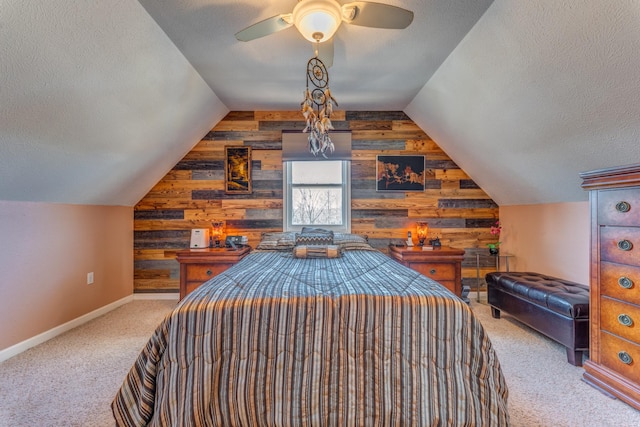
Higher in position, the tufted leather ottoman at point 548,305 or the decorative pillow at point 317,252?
the decorative pillow at point 317,252

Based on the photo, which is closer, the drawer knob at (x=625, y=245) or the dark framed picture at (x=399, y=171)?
the drawer knob at (x=625, y=245)

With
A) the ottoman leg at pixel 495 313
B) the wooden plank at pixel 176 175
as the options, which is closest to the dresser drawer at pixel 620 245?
the ottoman leg at pixel 495 313

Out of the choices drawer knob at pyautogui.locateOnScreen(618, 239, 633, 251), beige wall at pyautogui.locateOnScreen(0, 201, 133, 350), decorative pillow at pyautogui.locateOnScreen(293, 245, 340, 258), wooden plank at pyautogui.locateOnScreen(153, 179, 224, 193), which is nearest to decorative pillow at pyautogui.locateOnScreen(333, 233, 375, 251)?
decorative pillow at pyautogui.locateOnScreen(293, 245, 340, 258)

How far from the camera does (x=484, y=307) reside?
3537 millimetres

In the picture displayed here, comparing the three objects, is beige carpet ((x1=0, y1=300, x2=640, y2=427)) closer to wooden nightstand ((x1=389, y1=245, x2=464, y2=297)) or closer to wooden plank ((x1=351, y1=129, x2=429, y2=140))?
wooden nightstand ((x1=389, y1=245, x2=464, y2=297))

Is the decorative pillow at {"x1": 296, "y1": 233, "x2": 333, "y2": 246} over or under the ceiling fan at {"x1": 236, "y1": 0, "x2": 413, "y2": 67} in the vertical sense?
under

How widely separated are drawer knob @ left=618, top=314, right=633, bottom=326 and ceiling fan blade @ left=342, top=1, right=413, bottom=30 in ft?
6.98

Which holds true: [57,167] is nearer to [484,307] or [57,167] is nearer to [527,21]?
[527,21]

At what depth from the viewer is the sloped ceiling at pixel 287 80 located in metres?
1.70

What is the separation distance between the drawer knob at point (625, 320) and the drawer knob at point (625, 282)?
175 millimetres

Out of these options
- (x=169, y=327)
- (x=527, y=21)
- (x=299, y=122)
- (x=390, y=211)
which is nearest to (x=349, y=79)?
(x=299, y=122)

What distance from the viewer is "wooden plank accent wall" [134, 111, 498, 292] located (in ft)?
12.9

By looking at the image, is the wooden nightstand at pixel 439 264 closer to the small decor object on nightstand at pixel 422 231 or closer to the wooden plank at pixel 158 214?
the small decor object on nightstand at pixel 422 231

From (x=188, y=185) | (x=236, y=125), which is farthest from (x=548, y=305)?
(x=188, y=185)
